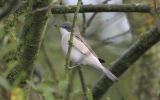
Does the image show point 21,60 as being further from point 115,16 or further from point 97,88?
point 115,16

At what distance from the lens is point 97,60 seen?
5.50 meters

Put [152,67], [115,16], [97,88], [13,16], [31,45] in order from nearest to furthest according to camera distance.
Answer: [31,45] < [13,16] < [97,88] < [152,67] < [115,16]

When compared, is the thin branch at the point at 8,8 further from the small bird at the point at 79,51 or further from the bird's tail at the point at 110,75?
the small bird at the point at 79,51

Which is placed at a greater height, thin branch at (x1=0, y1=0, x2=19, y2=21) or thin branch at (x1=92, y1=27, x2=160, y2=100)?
thin branch at (x1=0, y1=0, x2=19, y2=21)

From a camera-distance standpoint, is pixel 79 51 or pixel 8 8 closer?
pixel 8 8

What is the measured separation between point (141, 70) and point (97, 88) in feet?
5.32

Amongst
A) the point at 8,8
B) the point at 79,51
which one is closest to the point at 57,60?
the point at 79,51

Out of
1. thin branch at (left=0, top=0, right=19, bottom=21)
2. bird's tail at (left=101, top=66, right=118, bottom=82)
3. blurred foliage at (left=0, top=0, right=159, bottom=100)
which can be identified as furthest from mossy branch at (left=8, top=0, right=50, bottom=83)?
bird's tail at (left=101, top=66, right=118, bottom=82)

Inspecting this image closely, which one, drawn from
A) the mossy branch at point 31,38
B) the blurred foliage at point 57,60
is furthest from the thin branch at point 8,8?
the mossy branch at point 31,38

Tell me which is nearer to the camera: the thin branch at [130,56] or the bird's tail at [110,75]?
the bird's tail at [110,75]

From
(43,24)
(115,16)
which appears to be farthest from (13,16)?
(115,16)

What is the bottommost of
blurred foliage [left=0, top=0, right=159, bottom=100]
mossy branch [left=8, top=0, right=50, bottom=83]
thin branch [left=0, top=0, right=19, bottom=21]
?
blurred foliage [left=0, top=0, right=159, bottom=100]

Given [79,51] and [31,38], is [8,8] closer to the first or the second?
[31,38]

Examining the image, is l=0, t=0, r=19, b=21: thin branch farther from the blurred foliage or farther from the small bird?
the small bird
